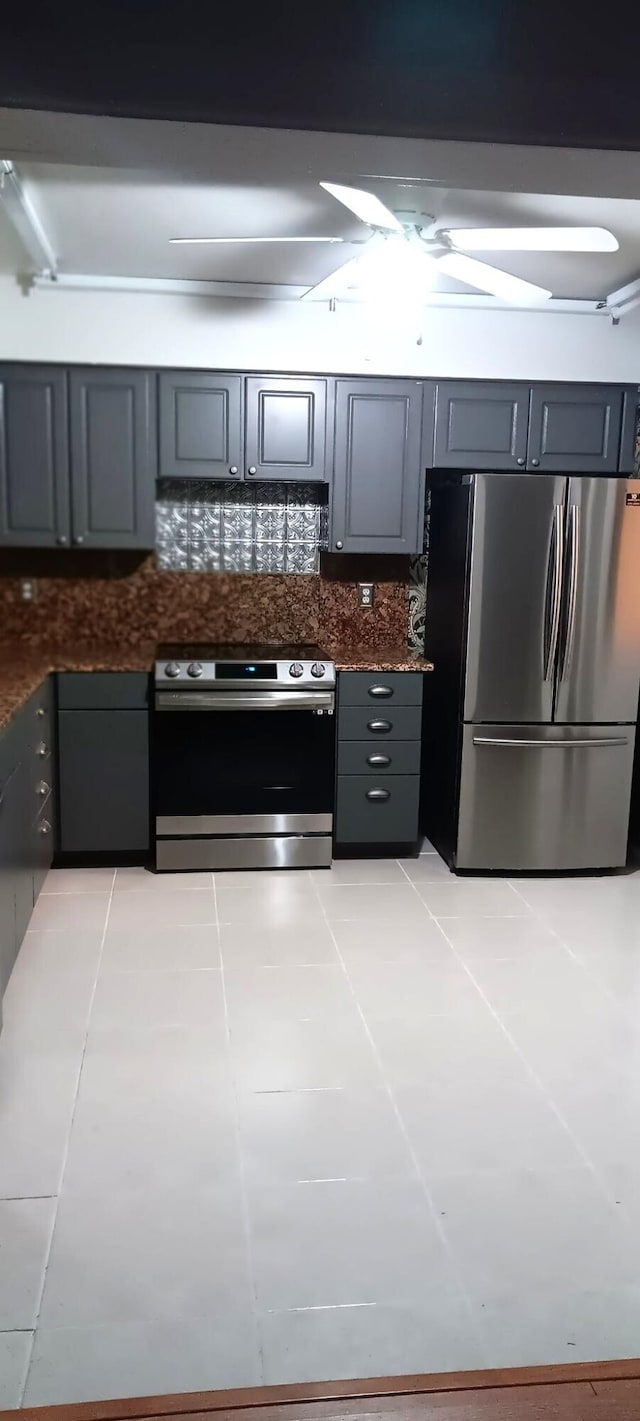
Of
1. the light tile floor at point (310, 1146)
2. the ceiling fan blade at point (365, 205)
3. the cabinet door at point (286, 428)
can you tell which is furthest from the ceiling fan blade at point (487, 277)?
the light tile floor at point (310, 1146)

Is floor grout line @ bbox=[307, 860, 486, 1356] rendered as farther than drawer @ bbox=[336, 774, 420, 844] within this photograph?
A: No

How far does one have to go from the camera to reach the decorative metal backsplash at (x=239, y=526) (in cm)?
476

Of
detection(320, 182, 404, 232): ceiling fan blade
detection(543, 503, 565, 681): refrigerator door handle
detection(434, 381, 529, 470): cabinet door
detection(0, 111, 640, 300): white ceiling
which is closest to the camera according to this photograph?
detection(0, 111, 640, 300): white ceiling

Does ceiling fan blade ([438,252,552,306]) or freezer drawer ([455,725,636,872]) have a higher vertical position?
ceiling fan blade ([438,252,552,306])

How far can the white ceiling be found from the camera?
1267 mm

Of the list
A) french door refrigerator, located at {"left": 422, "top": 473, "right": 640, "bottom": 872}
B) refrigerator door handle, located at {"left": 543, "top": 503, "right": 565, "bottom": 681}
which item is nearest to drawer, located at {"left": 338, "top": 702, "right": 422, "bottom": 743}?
french door refrigerator, located at {"left": 422, "top": 473, "right": 640, "bottom": 872}

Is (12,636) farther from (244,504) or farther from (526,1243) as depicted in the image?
(526,1243)

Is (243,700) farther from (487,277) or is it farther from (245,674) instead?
(487,277)

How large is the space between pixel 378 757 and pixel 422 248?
205 centimetres

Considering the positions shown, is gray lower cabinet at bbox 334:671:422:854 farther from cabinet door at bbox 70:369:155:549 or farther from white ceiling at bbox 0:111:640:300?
white ceiling at bbox 0:111:640:300

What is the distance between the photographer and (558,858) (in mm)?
4453

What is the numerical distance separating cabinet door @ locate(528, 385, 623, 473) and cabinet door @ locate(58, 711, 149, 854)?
2.09 meters

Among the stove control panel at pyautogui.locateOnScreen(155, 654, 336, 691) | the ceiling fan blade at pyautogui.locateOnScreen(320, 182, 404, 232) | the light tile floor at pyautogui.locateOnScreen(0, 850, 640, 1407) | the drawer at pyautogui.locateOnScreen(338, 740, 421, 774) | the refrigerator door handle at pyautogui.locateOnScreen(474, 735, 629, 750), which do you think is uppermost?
the ceiling fan blade at pyautogui.locateOnScreen(320, 182, 404, 232)

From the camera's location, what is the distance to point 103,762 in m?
4.30
